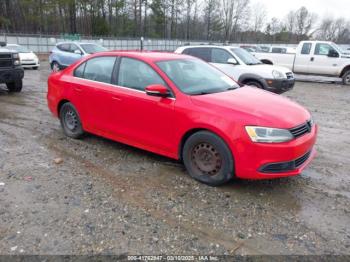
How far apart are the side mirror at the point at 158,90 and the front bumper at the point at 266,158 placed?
3.90ft

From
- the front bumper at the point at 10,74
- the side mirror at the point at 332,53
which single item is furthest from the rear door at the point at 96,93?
the side mirror at the point at 332,53

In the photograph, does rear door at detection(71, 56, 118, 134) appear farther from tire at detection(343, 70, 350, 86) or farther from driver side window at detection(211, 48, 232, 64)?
tire at detection(343, 70, 350, 86)

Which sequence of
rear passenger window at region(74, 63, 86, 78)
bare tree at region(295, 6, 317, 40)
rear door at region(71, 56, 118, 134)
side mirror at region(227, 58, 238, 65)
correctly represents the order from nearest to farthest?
rear door at region(71, 56, 118, 134) < rear passenger window at region(74, 63, 86, 78) < side mirror at region(227, 58, 238, 65) < bare tree at region(295, 6, 317, 40)

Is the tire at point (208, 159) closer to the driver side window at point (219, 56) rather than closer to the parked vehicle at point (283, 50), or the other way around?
the driver side window at point (219, 56)

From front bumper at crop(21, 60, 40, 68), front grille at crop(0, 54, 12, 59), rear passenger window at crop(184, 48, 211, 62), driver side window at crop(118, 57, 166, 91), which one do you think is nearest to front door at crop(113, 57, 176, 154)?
driver side window at crop(118, 57, 166, 91)

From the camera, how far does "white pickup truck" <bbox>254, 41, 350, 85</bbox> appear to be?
584 inches

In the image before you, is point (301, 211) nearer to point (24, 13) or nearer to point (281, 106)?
point (281, 106)

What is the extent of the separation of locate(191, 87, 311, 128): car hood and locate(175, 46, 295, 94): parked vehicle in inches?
213

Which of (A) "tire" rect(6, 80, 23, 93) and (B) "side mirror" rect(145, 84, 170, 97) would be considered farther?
(A) "tire" rect(6, 80, 23, 93)

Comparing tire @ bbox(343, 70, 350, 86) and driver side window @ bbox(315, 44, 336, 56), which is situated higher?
driver side window @ bbox(315, 44, 336, 56)

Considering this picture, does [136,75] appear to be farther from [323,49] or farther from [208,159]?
[323,49]

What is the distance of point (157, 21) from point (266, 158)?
66.7m

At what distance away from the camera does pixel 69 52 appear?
15445mm

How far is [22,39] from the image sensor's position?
1233 inches
